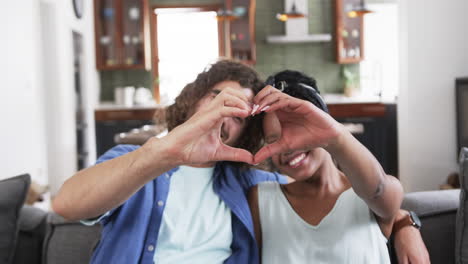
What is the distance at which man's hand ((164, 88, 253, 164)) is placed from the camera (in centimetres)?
94

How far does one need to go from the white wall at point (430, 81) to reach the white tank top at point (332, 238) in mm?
3047

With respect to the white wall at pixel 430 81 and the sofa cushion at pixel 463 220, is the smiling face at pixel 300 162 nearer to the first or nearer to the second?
the sofa cushion at pixel 463 220

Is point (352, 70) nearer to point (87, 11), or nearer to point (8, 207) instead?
point (87, 11)

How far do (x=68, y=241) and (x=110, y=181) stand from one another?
61 cm

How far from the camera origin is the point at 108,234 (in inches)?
48.9

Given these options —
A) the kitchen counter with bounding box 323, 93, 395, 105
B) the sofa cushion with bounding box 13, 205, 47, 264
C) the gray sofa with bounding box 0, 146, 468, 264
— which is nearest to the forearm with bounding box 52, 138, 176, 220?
the gray sofa with bounding box 0, 146, 468, 264

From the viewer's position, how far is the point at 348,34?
257 inches

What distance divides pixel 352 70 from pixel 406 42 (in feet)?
8.93

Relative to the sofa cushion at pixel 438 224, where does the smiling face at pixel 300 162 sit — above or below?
above

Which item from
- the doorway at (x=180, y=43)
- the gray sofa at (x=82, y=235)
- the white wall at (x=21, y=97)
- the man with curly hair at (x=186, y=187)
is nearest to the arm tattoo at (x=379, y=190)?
the man with curly hair at (x=186, y=187)

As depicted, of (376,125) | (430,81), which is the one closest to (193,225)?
(430,81)

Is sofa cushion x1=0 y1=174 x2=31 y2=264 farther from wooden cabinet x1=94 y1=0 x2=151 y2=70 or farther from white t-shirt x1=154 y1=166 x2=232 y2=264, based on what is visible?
wooden cabinet x1=94 y1=0 x2=151 y2=70

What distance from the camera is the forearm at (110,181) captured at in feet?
3.24

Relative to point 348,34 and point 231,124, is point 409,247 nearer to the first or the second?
point 231,124
